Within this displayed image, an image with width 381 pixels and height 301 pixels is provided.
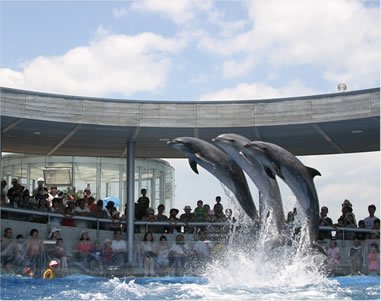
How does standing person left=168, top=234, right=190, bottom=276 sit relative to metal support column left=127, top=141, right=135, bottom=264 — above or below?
below

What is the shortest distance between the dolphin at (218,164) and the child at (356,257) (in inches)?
109

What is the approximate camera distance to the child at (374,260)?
1403cm

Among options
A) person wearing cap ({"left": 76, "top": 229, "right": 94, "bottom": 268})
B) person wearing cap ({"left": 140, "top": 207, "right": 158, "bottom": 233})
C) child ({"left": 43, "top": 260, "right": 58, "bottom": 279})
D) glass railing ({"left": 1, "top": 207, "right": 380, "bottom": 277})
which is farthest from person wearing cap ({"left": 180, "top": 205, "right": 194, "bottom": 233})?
child ({"left": 43, "top": 260, "right": 58, "bottom": 279})

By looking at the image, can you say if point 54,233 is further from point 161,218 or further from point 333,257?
point 333,257

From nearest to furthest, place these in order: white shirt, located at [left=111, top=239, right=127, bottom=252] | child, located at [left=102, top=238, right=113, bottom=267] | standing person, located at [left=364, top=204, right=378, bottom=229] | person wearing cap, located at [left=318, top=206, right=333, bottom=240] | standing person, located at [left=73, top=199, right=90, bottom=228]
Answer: child, located at [left=102, top=238, right=113, bottom=267]
white shirt, located at [left=111, top=239, right=127, bottom=252]
person wearing cap, located at [left=318, top=206, right=333, bottom=240]
standing person, located at [left=73, top=199, right=90, bottom=228]
standing person, located at [left=364, top=204, right=378, bottom=229]

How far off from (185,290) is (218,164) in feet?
10.1

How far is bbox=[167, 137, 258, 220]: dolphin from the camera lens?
13.0 metres

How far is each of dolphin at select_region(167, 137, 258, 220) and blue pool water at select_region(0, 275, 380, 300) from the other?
77.0 inches

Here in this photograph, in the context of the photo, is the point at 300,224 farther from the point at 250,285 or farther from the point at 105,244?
the point at 105,244

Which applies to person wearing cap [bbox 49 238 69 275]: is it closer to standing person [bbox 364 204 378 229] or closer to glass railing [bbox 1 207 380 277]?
glass railing [bbox 1 207 380 277]

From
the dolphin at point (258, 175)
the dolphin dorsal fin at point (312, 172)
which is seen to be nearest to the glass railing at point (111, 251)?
the dolphin at point (258, 175)

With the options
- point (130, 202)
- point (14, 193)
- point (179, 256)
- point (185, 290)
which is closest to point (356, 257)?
point (179, 256)

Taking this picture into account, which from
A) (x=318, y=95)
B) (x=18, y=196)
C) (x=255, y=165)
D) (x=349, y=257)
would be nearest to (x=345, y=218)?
(x=349, y=257)

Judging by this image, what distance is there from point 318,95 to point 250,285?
18.8 ft
